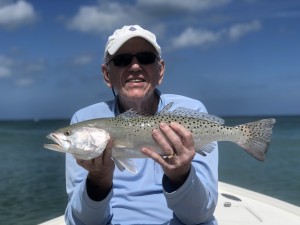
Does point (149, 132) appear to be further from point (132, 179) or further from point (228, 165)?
point (228, 165)

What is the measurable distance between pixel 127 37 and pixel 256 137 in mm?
1491

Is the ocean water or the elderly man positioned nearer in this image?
the elderly man

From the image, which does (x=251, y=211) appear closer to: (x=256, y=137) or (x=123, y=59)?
(x=256, y=137)

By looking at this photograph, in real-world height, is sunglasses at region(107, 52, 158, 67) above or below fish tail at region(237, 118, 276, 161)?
above

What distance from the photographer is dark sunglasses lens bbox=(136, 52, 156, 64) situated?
436cm

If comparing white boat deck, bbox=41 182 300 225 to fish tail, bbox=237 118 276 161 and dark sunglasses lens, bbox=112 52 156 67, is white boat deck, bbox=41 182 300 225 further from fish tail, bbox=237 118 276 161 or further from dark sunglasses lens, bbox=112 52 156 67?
dark sunglasses lens, bbox=112 52 156 67

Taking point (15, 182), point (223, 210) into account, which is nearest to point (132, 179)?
point (223, 210)

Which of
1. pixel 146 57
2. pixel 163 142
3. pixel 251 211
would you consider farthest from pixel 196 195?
pixel 251 211

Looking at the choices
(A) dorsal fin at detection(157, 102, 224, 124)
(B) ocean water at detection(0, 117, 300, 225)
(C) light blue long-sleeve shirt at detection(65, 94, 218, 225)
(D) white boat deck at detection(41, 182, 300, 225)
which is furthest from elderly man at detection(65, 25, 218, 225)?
(B) ocean water at detection(0, 117, 300, 225)

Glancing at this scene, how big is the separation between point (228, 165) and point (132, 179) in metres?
23.0

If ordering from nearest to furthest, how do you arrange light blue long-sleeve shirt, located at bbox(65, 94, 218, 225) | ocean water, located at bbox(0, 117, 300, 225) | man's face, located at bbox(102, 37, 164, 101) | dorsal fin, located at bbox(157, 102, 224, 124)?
light blue long-sleeve shirt, located at bbox(65, 94, 218, 225)
dorsal fin, located at bbox(157, 102, 224, 124)
man's face, located at bbox(102, 37, 164, 101)
ocean water, located at bbox(0, 117, 300, 225)

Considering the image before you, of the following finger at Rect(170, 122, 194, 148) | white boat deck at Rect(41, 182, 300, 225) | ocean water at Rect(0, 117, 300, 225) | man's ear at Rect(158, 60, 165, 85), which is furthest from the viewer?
ocean water at Rect(0, 117, 300, 225)

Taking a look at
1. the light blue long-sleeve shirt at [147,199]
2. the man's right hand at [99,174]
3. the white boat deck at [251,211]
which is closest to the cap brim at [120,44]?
the light blue long-sleeve shirt at [147,199]

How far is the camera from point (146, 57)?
14.3 feet
